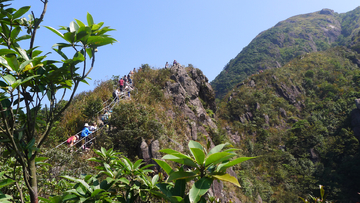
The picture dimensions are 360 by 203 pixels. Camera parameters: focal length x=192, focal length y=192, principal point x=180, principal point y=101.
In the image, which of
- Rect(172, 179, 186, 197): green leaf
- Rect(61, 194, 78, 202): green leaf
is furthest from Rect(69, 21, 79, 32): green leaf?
Rect(172, 179, 186, 197): green leaf

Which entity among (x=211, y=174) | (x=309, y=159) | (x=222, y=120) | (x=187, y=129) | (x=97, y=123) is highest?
(x=97, y=123)

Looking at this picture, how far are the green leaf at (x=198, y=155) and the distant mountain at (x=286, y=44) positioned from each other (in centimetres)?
4687

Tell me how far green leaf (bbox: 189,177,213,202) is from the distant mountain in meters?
46.9

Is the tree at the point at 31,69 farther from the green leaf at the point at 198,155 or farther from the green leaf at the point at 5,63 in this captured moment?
the green leaf at the point at 198,155

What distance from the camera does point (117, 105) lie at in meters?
7.76

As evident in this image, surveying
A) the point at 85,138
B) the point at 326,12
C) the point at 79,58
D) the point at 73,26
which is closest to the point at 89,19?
the point at 73,26

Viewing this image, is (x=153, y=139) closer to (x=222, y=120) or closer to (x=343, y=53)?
(x=222, y=120)

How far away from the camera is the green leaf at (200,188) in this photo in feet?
2.50

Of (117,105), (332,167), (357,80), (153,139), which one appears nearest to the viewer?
(153,139)

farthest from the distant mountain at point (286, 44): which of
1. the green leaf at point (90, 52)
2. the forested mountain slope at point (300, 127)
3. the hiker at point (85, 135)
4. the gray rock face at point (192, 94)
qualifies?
the green leaf at point (90, 52)

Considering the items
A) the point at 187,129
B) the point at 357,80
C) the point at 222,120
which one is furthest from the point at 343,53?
the point at 187,129

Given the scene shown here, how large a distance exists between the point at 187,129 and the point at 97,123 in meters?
4.80

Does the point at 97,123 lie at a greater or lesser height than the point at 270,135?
greater

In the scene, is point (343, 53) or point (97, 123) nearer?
point (97, 123)
